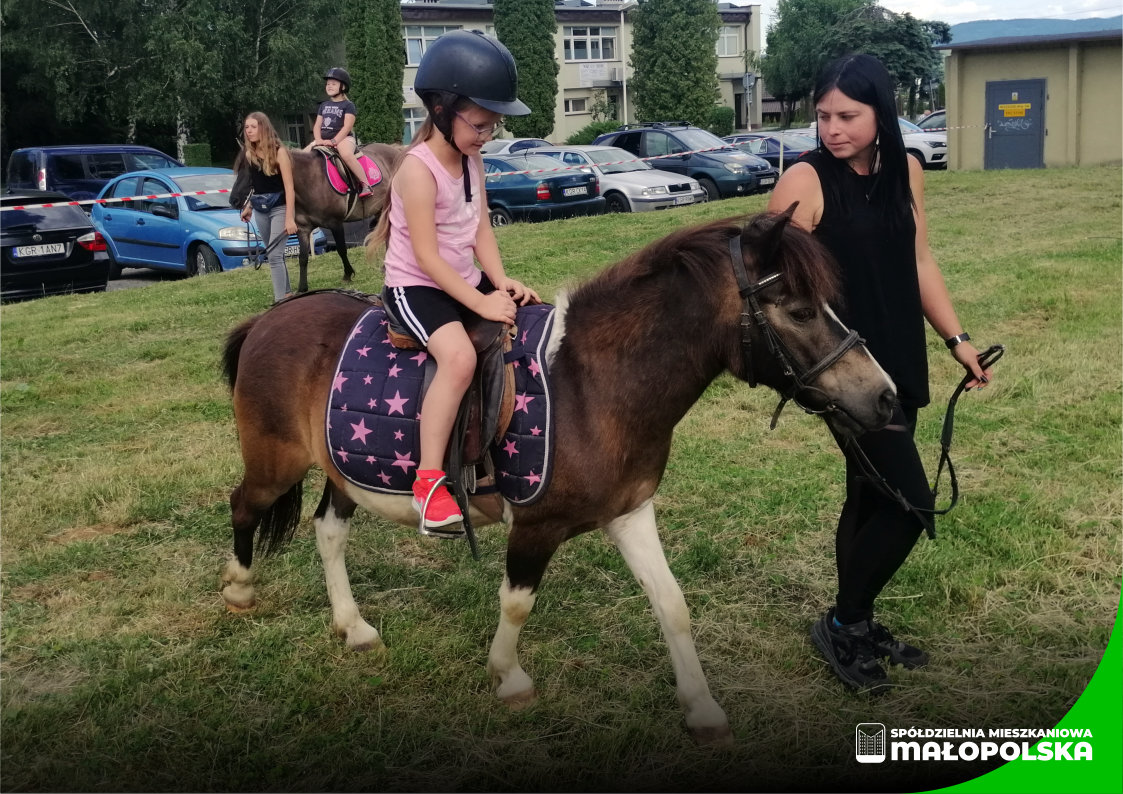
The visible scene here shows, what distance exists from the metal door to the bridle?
22763mm

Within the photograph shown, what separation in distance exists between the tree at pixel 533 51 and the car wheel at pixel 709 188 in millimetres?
20320

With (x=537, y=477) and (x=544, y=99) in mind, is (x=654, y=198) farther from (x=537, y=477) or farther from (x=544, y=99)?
(x=544, y=99)

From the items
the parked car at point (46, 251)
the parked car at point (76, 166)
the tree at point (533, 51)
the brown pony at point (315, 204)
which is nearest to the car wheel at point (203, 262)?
the parked car at point (46, 251)

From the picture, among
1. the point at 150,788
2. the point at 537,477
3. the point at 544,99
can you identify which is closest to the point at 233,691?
the point at 150,788

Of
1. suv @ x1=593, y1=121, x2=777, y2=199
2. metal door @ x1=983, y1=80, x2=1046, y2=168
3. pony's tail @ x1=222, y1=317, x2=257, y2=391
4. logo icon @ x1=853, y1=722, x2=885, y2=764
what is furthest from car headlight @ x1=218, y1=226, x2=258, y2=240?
metal door @ x1=983, y1=80, x2=1046, y2=168

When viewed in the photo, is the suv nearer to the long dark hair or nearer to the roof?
the roof

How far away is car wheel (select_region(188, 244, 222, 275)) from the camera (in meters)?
14.4

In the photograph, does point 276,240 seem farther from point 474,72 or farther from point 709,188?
point 709,188

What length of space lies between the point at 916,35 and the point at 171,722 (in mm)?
24304

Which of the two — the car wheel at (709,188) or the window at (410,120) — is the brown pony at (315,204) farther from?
the window at (410,120)

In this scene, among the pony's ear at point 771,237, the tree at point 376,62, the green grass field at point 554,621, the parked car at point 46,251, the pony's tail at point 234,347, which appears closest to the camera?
the pony's ear at point 771,237

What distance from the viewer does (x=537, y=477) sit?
320cm

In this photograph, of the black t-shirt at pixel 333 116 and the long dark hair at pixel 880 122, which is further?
the black t-shirt at pixel 333 116

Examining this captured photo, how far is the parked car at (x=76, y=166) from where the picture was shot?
19984 millimetres
